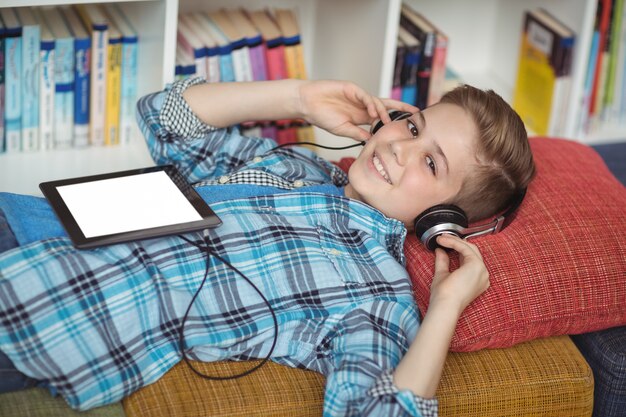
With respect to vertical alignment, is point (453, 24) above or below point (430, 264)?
above

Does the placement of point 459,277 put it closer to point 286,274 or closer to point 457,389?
point 457,389

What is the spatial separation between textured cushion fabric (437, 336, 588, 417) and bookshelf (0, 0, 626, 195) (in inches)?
36.6

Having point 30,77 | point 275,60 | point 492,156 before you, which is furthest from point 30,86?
point 492,156

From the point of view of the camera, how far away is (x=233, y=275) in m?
1.38

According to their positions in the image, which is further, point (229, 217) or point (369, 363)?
point (229, 217)

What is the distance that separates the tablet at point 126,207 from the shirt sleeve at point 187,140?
20cm

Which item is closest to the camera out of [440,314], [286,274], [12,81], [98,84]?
[440,314]

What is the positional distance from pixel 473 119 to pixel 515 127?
0.08 metres

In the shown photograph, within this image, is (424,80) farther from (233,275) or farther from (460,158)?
(233,275)

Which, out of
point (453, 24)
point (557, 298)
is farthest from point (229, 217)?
point (453, 24)

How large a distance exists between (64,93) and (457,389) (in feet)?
4.07

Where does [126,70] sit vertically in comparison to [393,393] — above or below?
above

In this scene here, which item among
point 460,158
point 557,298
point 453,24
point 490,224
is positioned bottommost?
point 557,298

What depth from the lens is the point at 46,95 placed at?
203cm
